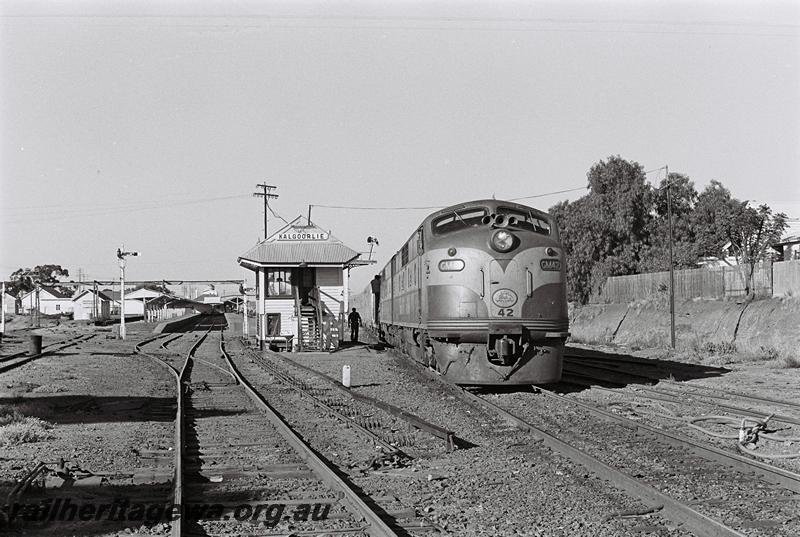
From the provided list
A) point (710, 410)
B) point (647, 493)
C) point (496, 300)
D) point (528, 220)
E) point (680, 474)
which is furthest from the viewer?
point (528, 220)

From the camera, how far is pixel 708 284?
34844 millimetres

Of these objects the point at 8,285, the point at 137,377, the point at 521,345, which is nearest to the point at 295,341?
the point at 137,377

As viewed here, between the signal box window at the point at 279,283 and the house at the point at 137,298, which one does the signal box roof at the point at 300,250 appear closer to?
the signal box window at the point at 279,283

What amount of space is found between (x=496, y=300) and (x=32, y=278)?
380 ft

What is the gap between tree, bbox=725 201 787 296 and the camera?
4950 centimetres

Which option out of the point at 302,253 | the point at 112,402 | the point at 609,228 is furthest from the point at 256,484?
the point at 609,228

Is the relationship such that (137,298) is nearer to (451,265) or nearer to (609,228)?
(609,228)

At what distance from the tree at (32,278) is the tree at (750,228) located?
3478 inches

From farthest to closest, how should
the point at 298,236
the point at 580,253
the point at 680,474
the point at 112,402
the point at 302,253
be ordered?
the point at 580,253
the point at 298,236
the point at 302,253
the point at 112,402
the point at 680,474

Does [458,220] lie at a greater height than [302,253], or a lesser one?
lesser

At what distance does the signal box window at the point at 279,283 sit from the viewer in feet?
99.8

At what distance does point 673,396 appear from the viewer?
1403 cm

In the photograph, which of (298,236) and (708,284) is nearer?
(298,236)

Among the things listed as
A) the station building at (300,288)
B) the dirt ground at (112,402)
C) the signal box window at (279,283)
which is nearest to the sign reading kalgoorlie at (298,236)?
the station building at (300,288)
